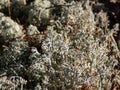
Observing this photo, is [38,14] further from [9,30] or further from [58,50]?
[58,50]

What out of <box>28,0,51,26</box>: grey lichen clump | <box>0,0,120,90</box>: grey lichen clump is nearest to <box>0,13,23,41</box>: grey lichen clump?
<box>0,0,120,90</box>: grey lichen clump

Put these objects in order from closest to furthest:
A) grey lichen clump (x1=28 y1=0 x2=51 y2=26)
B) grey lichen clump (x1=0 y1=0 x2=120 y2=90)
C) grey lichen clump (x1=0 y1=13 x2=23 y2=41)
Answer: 1. grey lichen clump (x1=0 y1=0 x2=120 y2=90)
2. grey lichen clump (x1=0 y1=13 x2=23 y2=41)
3. grey lichen clump (x1=28 y1=0 x2=51 y2=26)

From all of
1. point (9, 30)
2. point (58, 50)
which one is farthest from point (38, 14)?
point (58, 50)

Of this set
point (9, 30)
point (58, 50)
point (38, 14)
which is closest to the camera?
point (58, 50)

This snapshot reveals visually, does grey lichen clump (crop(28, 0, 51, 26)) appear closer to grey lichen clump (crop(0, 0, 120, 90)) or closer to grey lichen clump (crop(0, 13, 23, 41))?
grey lichen clump (crop(0, 0, 120, 90))

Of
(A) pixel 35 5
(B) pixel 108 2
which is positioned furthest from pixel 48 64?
(B) pixel 108 2

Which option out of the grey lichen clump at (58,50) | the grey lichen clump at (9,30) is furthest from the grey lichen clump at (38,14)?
the grey lichen clump at (9,30)

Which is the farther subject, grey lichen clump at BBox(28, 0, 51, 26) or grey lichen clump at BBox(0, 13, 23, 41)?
grey lichen clump at BBox(28, 0, 51, 26)

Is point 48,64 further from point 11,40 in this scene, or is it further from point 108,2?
point 108,2

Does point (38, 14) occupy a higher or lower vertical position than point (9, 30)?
higher
